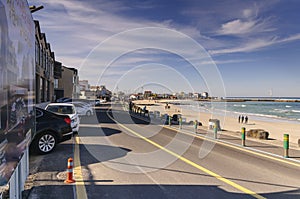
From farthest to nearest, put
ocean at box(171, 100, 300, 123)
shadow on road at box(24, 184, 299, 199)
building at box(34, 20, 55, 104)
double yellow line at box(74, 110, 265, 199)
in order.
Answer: ocean at box(171, 100, 300, 123) < building at box(34, 20, 55, 104) < double yellow line at box(74, 110, 265, 199) < shadow on road at box(24, 184, 299, 199)

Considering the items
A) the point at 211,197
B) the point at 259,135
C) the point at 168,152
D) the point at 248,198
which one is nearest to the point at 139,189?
the point at 211,197

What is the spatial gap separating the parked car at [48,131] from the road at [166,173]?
41 centimetres

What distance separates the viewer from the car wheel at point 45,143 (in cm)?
916

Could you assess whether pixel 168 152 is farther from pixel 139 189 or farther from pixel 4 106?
pixel 4 106

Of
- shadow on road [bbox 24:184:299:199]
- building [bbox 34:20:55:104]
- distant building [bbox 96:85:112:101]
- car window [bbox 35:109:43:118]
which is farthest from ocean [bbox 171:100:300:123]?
shadow on road [bbox 24:184:299:199]

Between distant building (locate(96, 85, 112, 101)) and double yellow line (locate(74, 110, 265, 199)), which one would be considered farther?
distant building (locate(96, 85, 112, 101))

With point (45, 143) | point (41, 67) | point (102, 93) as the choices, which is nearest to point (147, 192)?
point (45, 143)

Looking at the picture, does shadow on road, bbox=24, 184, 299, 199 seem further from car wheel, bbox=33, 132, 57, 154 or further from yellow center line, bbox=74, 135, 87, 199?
car wheel, bbox=33, 132, 57, 154

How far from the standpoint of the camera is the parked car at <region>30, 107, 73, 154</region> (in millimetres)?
9188

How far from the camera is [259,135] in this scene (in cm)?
1477

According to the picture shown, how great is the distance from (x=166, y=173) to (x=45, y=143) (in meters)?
4.50

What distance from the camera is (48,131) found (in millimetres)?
9562

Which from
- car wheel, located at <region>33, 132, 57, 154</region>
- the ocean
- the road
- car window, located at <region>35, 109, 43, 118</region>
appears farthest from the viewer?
the ocean

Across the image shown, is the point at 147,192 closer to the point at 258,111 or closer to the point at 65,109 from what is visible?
the point at 65,109
